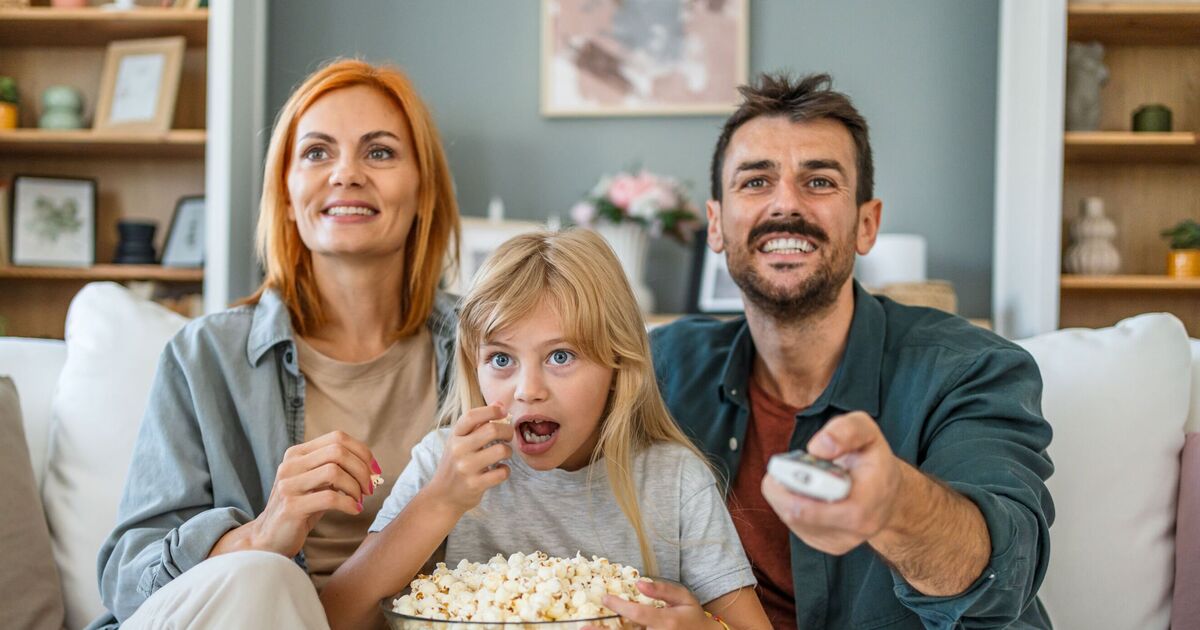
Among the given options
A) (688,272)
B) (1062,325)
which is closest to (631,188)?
(688,272)

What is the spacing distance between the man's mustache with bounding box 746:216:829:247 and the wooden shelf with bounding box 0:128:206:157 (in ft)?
7.66

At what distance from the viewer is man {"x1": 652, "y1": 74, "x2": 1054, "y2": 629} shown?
1.55 meters

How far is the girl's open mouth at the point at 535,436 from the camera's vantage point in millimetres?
1472

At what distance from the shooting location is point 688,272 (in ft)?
12.3

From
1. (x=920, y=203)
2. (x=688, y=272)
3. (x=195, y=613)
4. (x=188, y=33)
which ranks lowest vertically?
(x=195, y=613)

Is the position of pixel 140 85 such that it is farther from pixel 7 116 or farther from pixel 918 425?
pixel 918 425

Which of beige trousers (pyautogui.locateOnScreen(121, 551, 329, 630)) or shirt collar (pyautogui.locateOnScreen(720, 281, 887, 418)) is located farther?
shirt collar (pyautogui.locateOnScreen(720, 281, 887, 418))

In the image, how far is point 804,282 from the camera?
178 centimetres

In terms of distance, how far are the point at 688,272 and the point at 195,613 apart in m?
2.66

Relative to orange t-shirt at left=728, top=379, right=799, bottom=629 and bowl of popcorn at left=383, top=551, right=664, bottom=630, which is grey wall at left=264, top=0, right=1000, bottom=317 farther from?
bowl of popcorn at left=383, top=551, right=664, bottom=630

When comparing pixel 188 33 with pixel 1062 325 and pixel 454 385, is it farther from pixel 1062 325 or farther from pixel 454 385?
pixel 1062 325

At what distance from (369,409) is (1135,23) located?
2.78 meters

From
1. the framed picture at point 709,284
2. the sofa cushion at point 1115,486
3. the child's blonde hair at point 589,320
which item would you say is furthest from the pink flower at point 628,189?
the child's blonde hair at point 589,320

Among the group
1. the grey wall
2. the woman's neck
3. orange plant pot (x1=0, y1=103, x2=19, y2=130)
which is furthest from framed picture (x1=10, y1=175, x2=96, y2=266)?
the woman's neck
